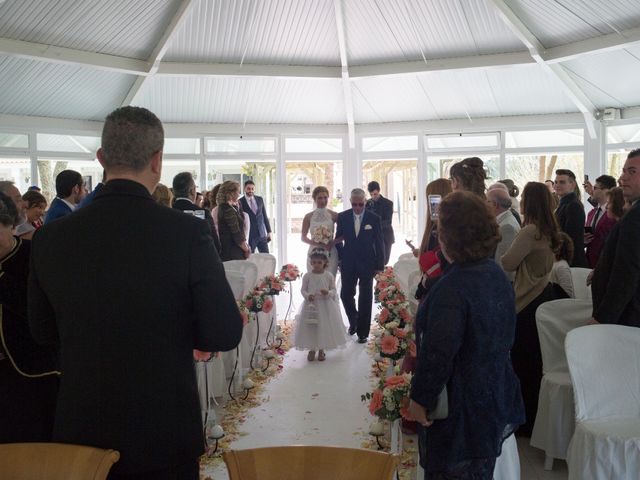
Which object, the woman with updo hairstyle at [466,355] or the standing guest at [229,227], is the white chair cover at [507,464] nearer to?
the woman with updo hairstyle at [466,355]

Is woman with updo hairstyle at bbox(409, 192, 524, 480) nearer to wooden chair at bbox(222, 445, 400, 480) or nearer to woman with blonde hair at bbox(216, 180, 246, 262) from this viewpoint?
wooden chair at bbox(222, 445, 400, 480)

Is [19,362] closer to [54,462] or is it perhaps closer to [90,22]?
[54,462]

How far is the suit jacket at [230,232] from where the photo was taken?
305 inches

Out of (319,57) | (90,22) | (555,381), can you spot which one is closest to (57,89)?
(90,22)

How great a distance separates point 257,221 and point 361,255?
4015mm

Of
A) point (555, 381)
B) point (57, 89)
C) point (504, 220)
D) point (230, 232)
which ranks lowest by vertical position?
point (555, 381)

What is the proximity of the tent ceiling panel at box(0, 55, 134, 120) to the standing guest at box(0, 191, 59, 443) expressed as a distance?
29.8 ft

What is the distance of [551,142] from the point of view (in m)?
13.5

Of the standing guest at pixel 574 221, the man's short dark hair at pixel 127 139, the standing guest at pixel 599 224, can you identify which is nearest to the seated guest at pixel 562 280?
the standing guest at pixel 574 221

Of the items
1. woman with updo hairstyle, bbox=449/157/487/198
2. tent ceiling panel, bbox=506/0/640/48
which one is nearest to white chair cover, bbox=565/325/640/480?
woman with updo hairstyle, bbox=449/157/487/198

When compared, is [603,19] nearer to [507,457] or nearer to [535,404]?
[535,404]

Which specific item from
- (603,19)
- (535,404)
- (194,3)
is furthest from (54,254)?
(603,19)

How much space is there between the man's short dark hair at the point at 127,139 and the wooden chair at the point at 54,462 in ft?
2.39

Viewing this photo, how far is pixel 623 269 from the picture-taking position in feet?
11.5
